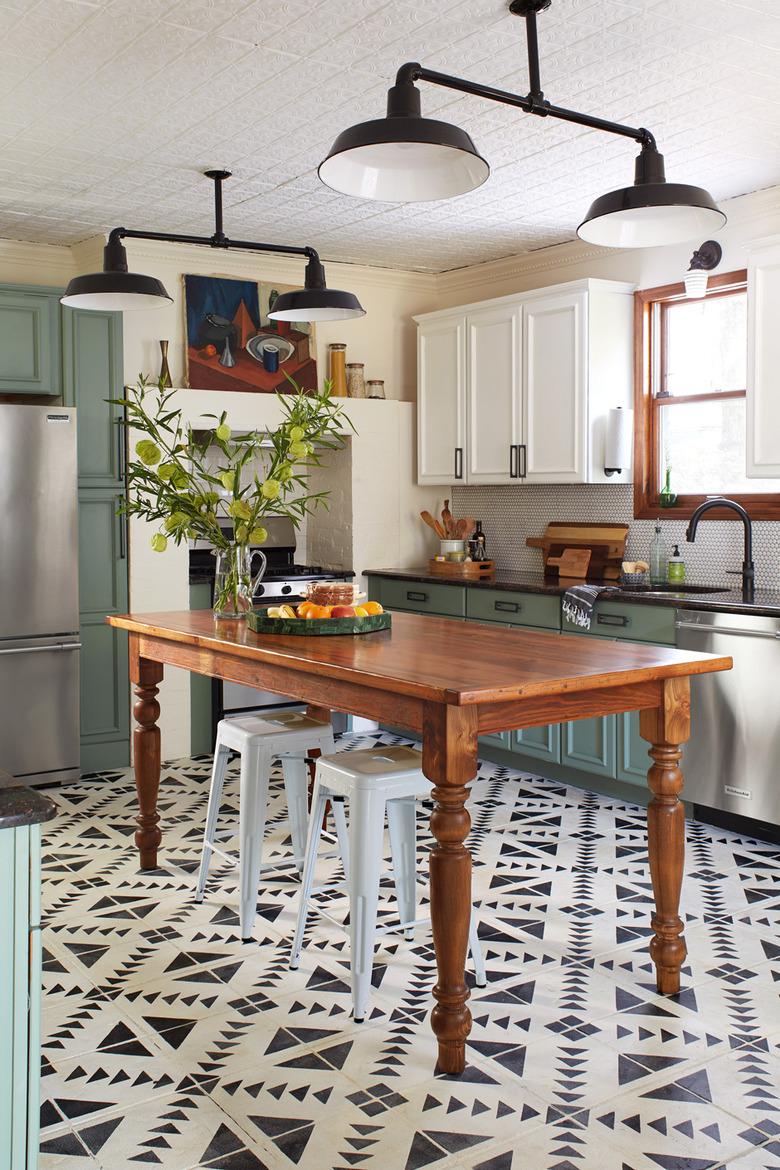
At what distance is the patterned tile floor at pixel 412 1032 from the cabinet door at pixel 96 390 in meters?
2.07

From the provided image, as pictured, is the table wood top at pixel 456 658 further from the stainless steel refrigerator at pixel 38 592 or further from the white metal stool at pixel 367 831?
the stainless steel refrigerator at pixel 38 592

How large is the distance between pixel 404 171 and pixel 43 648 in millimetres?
3418

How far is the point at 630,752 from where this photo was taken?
15.6 feet

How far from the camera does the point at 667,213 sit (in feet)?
9.17

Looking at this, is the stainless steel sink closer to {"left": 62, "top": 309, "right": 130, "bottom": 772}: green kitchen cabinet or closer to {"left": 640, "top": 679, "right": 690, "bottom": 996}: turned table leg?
{"left": 640, "top": 679, "right": 690, "bottom": 996}: turned table leg

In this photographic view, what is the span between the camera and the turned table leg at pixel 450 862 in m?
2.44

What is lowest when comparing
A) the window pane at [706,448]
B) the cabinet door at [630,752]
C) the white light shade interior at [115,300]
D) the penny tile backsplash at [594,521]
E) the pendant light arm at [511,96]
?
the cabinet door at [630,752]

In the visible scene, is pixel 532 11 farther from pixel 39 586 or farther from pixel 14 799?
pixel 39 586

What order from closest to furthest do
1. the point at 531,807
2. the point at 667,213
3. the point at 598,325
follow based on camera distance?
the point at 667,213 → the point at 531,807 → the point at 598,325

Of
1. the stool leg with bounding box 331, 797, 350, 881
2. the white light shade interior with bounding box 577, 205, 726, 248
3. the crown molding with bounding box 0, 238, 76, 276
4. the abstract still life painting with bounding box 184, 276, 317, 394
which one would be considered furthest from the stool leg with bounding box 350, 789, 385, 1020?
the crown molding with bounding box 0, 238, 76, 276

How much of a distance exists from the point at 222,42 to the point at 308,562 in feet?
12.5

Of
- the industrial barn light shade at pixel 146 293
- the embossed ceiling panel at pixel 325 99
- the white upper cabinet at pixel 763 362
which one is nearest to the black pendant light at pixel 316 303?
the industrial barn light shade at pixel 146 293

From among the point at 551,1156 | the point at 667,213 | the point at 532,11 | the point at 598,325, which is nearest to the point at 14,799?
the point at 551,1156

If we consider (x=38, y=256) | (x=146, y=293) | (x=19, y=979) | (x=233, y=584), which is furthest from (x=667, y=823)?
(x=38, y=256)
